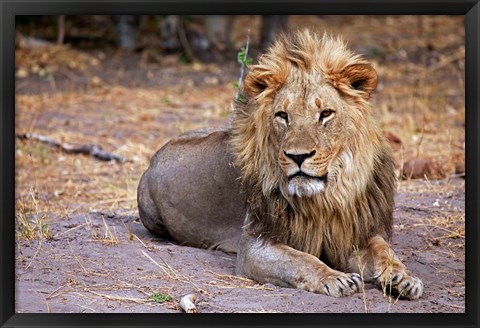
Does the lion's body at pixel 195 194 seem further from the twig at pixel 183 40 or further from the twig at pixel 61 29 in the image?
the twig at pixel 61 29

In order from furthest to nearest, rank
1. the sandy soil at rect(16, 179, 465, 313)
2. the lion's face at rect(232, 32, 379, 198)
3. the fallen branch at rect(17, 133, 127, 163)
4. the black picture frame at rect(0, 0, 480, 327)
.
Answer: the fallen branch at rect(17, 133, 127, 163) → the lion's face at rect(232, 32, 379, 198) → the sandy soil at rect(16, 179, 465, 313) → the black picture frame at rect(0, 0, 480, 327)

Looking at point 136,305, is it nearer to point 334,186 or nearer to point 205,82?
point 334,186

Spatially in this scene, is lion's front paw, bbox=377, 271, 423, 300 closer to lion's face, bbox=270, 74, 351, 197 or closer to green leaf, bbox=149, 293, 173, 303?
lion's face, bbox=270, 74, 351, 197

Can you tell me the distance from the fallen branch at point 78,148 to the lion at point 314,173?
3.62 metres

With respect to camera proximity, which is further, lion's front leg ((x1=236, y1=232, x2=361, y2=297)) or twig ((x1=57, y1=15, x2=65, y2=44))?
twig ((x1=57, y1=15, x2=65, y2=44))

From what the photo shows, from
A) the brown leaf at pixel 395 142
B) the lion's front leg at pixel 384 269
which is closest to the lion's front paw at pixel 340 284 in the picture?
the lion's front leg at pixel 384 269

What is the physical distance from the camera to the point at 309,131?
4.39 meters

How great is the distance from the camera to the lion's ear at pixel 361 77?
456 centimetres

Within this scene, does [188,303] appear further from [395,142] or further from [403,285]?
[395,142]

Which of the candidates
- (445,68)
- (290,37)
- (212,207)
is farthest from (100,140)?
(445,68)

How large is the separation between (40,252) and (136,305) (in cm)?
106

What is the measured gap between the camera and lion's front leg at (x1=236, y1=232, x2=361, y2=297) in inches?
172

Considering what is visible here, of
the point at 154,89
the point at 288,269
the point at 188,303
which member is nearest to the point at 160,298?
the point at 188,303

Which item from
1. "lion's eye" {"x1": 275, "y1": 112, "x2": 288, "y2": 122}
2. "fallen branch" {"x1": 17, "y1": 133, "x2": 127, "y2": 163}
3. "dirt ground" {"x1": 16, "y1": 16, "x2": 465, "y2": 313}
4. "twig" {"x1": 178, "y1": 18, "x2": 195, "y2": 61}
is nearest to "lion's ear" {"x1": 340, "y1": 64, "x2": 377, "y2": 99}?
"lion's eye" {"x1": 275, "y1": 112, "x2": 288, "y2": 122}
